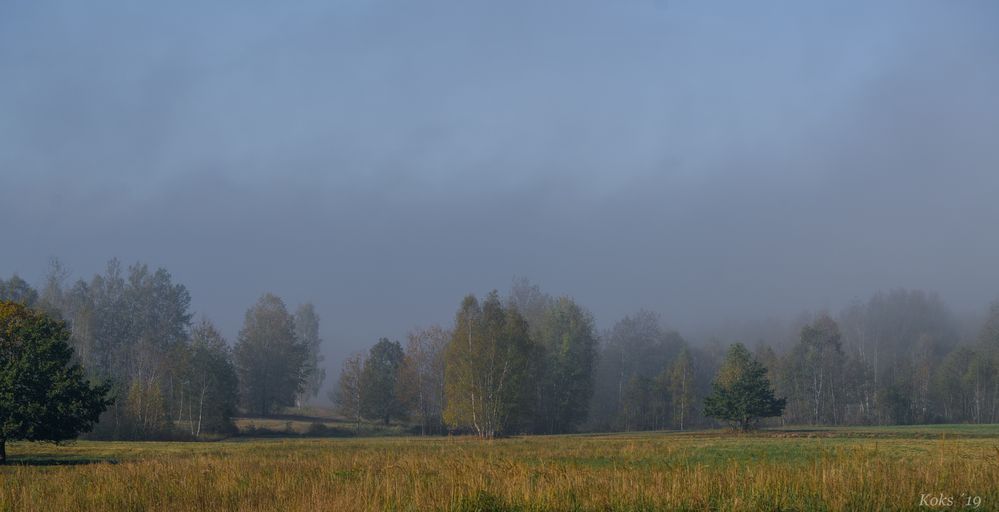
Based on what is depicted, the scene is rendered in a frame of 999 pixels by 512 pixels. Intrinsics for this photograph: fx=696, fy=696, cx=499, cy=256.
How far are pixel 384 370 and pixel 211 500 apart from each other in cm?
9338

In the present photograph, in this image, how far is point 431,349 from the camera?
106 meters

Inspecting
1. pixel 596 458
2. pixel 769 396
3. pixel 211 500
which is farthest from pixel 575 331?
pixel 211 500

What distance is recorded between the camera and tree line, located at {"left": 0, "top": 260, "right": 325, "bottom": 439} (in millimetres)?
80931

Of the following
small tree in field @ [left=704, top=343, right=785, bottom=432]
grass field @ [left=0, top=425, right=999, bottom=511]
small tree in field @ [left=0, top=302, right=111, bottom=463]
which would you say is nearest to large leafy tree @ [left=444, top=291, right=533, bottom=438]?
small tree in field @ [left=704, top=343, right=785, bottom=432]

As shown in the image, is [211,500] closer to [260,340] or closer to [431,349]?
[431,349]

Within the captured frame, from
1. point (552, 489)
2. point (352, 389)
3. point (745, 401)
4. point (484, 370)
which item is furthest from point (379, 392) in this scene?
point (552, 489)

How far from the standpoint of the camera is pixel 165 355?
10269 cm

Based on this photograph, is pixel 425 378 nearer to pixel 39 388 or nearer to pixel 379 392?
pixel 379 392

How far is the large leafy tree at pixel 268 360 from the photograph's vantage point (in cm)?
11456

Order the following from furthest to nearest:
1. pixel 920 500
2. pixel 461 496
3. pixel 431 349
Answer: pixel 431 349, pixel 461 496, pixel 920 500

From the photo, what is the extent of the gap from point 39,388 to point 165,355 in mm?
65172

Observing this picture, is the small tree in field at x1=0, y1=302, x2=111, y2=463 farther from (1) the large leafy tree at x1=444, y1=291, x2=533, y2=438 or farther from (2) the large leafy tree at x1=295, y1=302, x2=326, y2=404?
(2) the large leafy tree at x1=295, y1=302, x2=326, y2=404

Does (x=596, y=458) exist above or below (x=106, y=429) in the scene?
above

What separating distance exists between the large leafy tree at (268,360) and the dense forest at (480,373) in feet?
0.87
